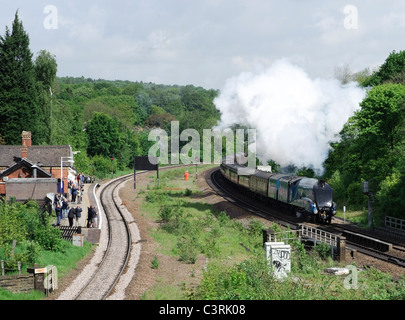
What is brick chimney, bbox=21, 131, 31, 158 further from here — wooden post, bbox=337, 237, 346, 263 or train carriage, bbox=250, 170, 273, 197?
wooden post, bbox=337, 237, 346, 263

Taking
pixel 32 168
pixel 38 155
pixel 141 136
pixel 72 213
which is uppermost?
pixel 141 136

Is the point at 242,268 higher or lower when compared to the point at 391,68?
lower

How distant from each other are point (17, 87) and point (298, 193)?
4557 cm

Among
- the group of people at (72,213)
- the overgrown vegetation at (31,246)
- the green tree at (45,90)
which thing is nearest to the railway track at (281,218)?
the overgrown vegetation at (31,246)

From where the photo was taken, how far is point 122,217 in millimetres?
39281

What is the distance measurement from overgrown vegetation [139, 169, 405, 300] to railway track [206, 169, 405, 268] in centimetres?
253

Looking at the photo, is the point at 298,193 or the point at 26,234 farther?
the point at 298,193

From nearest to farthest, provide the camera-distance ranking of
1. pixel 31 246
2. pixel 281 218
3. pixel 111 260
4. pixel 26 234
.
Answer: pixel 31 246 < pixel 26 234 < pixel 111 260 < pixel 281 218

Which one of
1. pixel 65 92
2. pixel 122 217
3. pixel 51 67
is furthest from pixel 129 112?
pixel 122 217

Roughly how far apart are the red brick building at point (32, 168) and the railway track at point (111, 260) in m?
5.38

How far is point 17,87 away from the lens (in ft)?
218

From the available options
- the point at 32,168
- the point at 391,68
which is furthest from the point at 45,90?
the point at 391,68

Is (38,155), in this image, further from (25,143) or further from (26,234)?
(26,234)

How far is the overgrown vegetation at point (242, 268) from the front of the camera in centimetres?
1714
